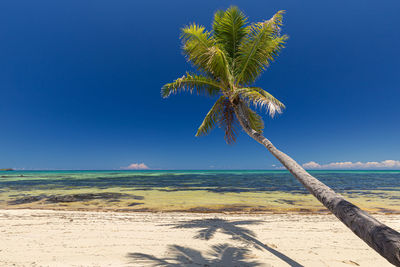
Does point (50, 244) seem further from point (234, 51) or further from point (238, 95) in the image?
point (234, 51)

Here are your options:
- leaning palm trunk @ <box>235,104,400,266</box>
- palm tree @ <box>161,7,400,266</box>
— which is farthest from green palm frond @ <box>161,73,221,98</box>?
leaning palm trunk @ <box>235,104,400,266</box>

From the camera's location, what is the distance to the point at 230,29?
7.52 meters

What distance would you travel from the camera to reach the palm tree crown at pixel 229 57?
6.59 metres

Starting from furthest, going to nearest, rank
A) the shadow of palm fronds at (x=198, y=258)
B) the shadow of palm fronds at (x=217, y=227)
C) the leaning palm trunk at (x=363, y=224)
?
the shadow of palm fronds at (x=217, y=227), the shadow of palm fronds at (x=198, y=258), the leaning palm trunk at (x=363, y=224)

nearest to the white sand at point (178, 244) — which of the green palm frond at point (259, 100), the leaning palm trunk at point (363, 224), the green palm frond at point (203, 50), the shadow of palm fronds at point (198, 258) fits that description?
the shadow of palm fronds at point (198, 258)

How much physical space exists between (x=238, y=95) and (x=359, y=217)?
5112 millimetres

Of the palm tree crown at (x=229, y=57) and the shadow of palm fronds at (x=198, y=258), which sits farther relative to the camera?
the palm tree crown at (x=229, y=57)

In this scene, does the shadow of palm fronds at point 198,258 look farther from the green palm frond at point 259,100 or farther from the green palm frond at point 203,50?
the green palm frond at point 203,50

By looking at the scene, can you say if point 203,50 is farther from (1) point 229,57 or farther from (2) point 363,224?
(2) point 363,224

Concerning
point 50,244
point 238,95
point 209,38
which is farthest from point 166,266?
point 209,38

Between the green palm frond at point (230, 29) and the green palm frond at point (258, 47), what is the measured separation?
0.87 ft

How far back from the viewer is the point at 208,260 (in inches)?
171

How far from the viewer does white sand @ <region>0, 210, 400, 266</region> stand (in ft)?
14.3

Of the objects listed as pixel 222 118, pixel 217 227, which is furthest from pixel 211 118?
pixel 217 227
